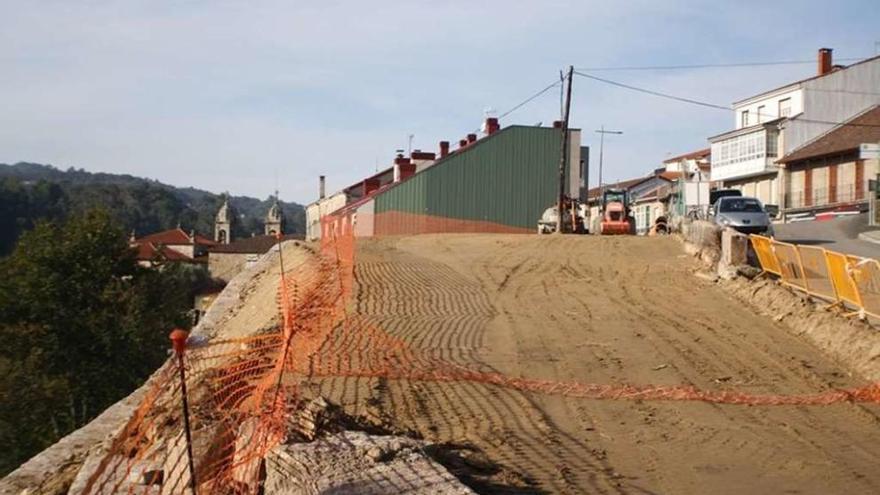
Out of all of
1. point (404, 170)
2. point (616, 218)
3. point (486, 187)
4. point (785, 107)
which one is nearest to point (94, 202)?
point (404, 170)

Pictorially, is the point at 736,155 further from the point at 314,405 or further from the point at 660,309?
the point at 314,405

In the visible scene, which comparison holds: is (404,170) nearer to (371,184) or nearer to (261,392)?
(371,184)

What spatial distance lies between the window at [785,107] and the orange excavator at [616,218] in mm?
22499

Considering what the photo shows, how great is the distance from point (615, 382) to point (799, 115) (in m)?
49.3

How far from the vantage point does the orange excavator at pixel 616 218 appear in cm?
3656

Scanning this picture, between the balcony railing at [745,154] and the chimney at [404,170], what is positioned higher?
the balcony railing at [745,154]

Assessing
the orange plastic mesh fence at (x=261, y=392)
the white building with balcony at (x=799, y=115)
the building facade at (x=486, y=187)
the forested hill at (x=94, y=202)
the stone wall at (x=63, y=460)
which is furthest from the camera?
the forested hill at (x=94, y=202)

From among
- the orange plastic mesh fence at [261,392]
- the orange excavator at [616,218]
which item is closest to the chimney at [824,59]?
the orange excavator at [616,218]

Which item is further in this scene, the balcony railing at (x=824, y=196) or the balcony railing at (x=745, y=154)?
the balcony railing at (x=745, y=154)

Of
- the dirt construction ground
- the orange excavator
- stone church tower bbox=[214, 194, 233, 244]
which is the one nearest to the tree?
the dirt construction ground

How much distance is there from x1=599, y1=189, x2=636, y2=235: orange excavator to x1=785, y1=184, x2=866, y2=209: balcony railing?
56.5ft

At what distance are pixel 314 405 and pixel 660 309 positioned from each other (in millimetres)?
10263

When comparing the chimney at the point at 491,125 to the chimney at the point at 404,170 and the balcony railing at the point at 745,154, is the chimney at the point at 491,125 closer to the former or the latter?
the chimney at the point at 404,170

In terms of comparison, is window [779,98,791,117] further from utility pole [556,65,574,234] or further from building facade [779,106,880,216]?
utility pole [556,65,574,234]
